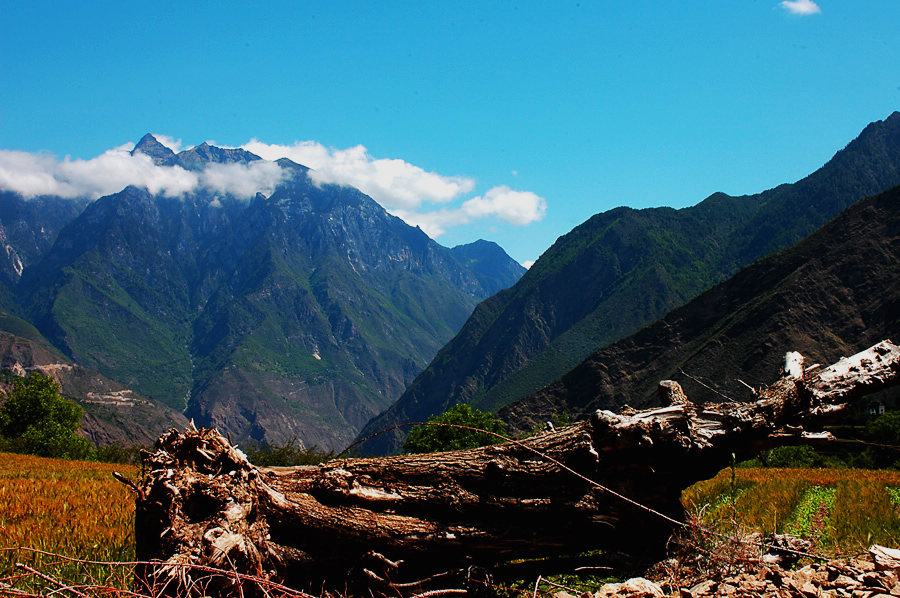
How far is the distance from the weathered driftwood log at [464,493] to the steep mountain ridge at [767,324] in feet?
191

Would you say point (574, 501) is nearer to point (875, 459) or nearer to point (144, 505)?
point (144, 505)

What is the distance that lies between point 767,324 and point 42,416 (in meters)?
86.0

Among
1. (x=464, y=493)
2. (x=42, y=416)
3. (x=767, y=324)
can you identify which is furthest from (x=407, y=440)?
(x=767, y=324)

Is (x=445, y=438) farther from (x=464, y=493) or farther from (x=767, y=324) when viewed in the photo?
(x=767, y=324)

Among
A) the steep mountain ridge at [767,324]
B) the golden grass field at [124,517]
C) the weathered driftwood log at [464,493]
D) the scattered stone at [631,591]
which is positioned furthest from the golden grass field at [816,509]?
the steep mountain ridge at [767,324]

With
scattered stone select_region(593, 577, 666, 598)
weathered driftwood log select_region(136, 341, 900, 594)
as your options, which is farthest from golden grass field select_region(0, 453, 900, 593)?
scattered stone select_region(593, 577, 666, 598)

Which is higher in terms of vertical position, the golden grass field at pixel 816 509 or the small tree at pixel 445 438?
the golden grass field at pixel 816 509

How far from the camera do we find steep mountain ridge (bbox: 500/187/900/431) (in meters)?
74.0

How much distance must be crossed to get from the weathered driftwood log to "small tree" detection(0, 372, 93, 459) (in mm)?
44492

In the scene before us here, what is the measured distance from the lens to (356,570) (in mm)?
4512

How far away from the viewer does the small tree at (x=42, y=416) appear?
4288cm

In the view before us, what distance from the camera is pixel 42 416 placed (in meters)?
46.5

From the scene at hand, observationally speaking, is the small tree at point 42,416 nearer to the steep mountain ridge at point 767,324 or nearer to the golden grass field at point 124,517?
the golden grass field at point 124,517

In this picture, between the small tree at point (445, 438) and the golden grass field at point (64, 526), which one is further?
the small tree at point (445, 438)
